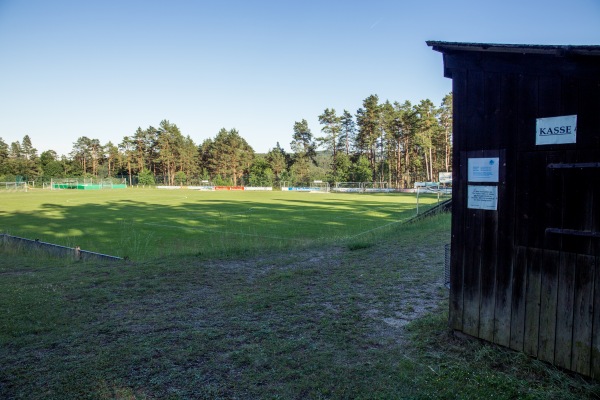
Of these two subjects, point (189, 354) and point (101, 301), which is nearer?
point (189, 354)

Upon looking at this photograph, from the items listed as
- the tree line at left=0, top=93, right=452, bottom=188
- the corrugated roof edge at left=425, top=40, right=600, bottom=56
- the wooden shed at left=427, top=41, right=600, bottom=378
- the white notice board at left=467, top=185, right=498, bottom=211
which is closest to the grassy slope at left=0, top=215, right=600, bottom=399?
the wooden shed at left=427, top=41, right=600, bottom=378

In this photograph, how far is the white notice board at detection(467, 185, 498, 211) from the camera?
13.5 ft

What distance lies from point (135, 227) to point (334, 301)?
1647 centimetres

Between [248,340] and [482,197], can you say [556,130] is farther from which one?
[248,340]

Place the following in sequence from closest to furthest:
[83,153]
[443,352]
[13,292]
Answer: [443,352], [13,292], [83,153]

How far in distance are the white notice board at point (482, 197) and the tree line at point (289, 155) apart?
217ft

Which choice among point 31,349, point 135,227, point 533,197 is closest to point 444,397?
point 533,197

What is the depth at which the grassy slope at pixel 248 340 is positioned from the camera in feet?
11.5

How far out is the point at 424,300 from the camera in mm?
6148

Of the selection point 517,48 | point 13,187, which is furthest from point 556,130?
point 13,187

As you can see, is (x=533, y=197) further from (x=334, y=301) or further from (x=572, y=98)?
(x=334, y=301)

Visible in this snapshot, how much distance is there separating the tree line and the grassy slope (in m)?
64.7

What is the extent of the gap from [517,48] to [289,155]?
90.4 meters

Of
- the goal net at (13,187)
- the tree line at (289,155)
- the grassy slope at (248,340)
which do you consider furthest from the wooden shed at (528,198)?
the goal net at (13,187)
